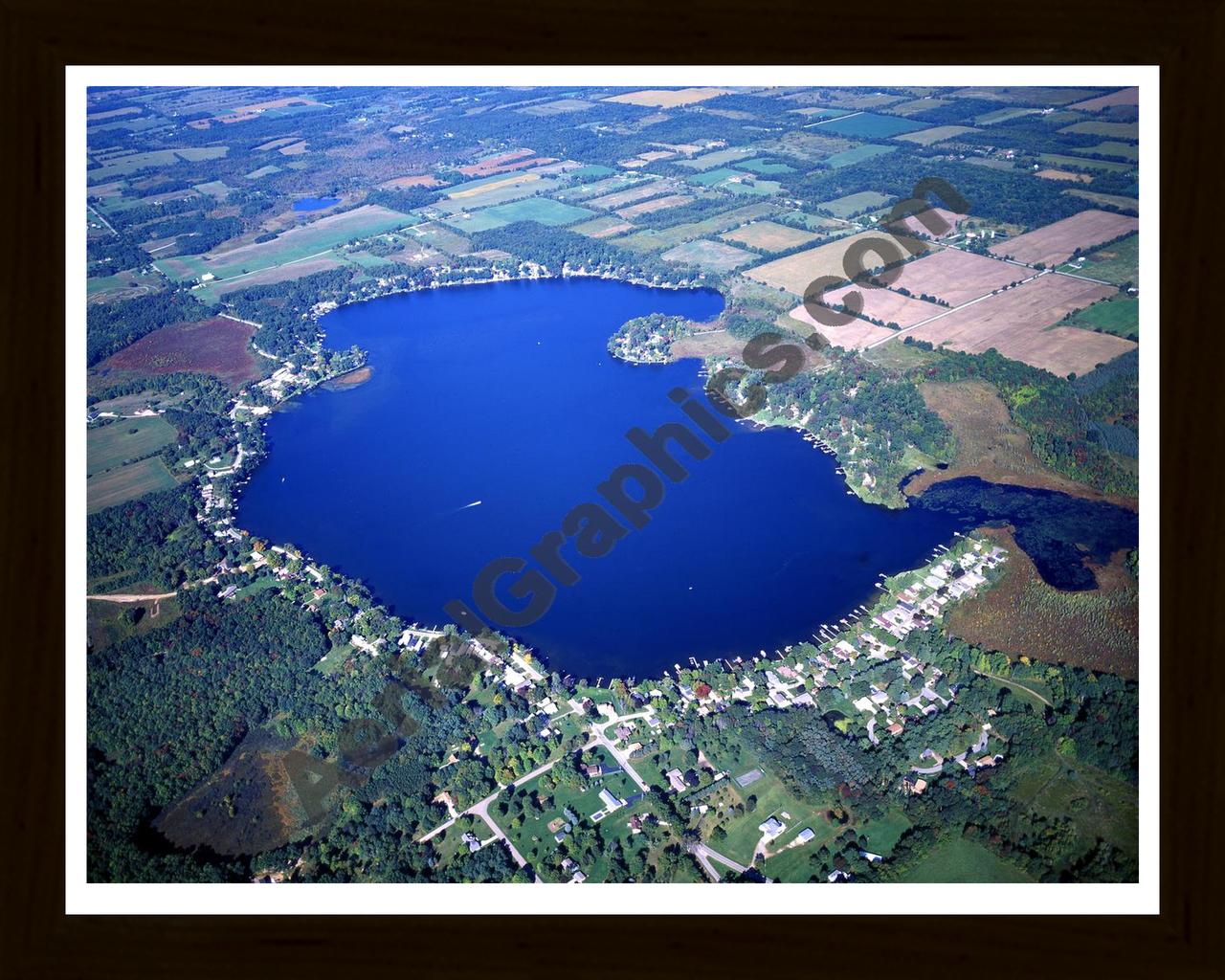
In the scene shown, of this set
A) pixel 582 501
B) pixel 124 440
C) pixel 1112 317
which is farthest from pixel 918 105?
pixel 124 440

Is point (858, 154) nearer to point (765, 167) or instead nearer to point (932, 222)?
point (765, 167)

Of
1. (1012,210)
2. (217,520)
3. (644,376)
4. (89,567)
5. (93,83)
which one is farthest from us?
(1012,210)

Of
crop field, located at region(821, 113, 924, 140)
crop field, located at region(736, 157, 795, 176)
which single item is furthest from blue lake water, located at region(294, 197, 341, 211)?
crop field, located at region(821, 113, 924, 140)

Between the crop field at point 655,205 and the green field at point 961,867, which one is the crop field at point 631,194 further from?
the green field at point 961,867

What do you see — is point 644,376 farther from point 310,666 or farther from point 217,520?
point 310,666

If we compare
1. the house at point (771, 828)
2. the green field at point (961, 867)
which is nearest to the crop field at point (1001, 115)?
the green field at point (961, 867)
